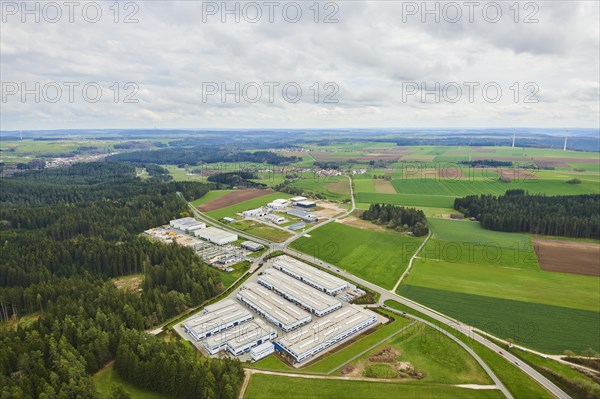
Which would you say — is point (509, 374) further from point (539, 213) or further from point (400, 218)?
point (539, 213)

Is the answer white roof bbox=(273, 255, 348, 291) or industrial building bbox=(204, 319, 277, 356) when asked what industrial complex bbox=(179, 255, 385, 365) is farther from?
white roof bbox=(273, 255, 348, 291)

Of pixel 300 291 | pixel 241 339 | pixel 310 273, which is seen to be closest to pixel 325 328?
pixel 300 291

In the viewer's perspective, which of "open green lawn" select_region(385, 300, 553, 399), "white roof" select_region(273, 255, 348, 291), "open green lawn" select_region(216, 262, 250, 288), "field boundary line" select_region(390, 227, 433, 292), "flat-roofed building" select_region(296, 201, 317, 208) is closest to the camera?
"open green lawn" select_region(385, 300, 553, 399)

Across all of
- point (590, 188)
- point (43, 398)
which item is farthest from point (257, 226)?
point (590, 188)

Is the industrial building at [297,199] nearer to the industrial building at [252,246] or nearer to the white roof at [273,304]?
the industrial building at [252,246]

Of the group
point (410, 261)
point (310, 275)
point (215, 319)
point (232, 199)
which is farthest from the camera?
point (232, 199)

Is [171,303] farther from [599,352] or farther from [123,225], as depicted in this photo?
[599,352]

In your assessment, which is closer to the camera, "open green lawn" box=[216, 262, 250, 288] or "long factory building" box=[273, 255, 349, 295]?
"long factory building" box=[273, 255, 349, 295]

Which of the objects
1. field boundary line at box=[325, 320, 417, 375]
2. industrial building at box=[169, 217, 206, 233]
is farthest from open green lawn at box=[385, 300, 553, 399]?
industrial building at box=[169, 217, 206, 233]
